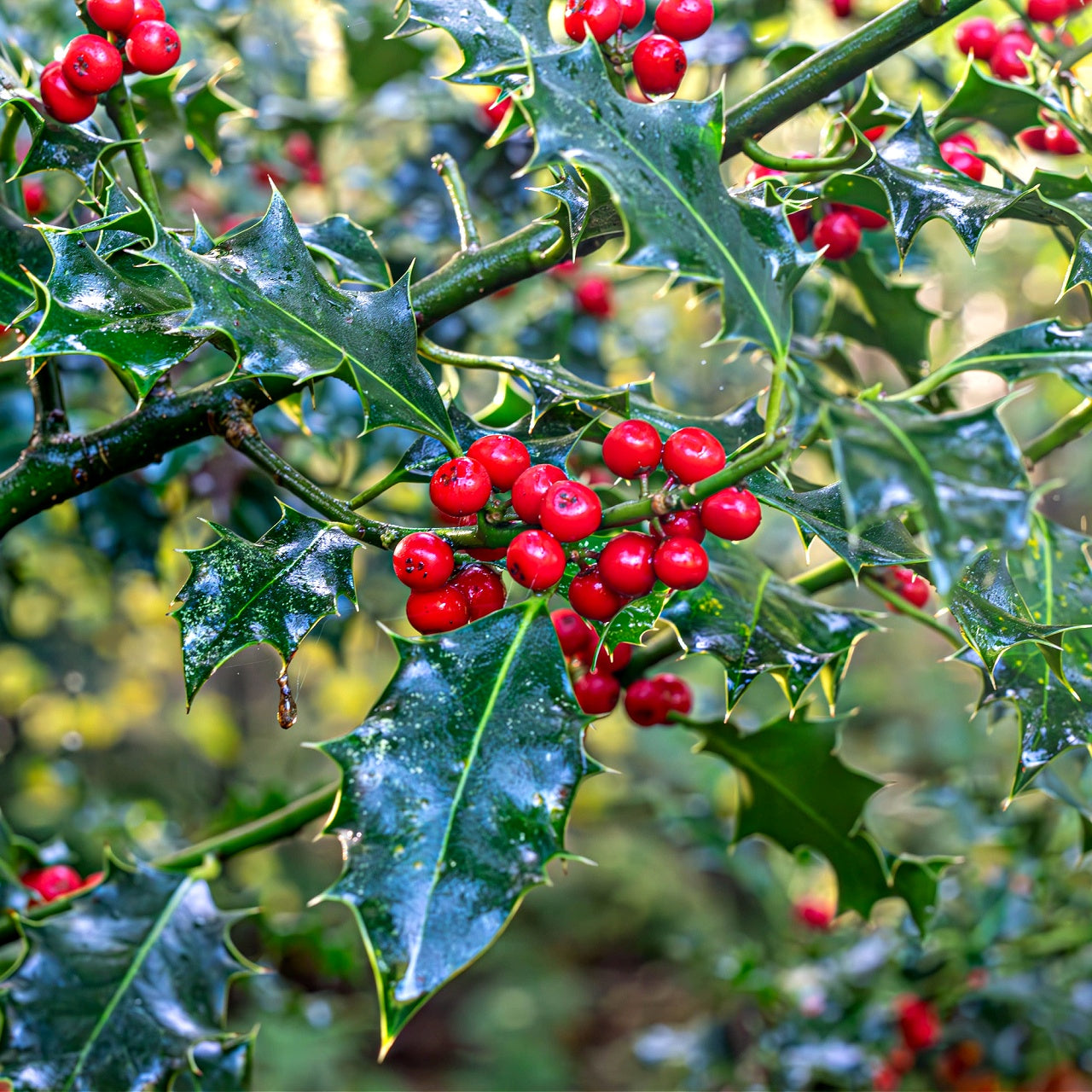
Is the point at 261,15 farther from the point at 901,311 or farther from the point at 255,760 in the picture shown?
the point at 255,760

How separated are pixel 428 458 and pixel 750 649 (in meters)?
0.35

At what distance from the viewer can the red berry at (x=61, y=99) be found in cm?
87

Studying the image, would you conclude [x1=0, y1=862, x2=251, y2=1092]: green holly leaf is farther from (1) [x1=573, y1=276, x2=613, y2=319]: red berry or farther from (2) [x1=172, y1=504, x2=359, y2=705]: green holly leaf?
(1) [x1=573, y1=276, x2=613, y2=319]: red berry

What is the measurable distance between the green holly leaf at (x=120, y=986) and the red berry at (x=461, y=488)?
0.61 meters

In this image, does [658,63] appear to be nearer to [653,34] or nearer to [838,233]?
[653,34]

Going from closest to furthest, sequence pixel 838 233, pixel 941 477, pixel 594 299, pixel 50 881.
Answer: pixel 941 477
pixel 838 233
pixel 50 881
pixel 594 299

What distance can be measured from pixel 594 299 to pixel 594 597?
1.49 metres

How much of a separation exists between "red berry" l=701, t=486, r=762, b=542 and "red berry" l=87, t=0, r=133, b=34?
68 cm

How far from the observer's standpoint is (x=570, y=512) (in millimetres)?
660

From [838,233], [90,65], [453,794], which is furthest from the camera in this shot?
[838,233]

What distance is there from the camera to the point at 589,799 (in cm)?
436

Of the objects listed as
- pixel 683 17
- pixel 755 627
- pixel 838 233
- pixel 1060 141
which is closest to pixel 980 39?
pixel 1060 141

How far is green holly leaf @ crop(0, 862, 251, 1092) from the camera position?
→ 0.93 metres

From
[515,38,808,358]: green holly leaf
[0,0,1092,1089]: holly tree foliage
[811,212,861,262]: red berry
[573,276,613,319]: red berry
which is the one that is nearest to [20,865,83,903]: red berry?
[0,0,1092,1089]: holly tree foliage
